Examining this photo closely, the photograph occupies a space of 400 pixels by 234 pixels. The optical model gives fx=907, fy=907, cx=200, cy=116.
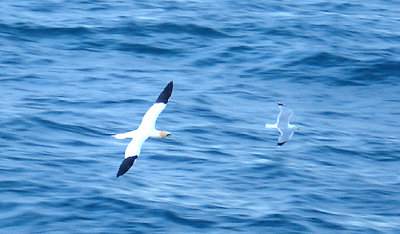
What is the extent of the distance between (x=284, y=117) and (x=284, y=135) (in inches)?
24.0

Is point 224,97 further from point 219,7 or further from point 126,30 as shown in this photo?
point 219,7

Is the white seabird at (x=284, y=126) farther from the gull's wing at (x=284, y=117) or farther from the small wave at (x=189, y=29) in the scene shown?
the small wave at (x=189, y=29)

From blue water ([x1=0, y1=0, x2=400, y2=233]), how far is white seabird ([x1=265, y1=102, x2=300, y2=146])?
0.25 metres

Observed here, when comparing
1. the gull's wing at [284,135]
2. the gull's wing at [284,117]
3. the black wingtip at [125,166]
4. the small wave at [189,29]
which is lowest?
the black wingtip at [125,166]

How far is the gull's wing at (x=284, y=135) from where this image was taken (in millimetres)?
14836

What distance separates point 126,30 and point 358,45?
5273mm

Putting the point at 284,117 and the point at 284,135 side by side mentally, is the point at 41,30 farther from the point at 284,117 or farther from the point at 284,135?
the point at 284,135

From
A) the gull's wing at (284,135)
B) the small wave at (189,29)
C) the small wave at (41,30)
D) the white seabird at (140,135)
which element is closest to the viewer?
the white seabird at (140,135)

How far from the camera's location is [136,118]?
16.1 meters

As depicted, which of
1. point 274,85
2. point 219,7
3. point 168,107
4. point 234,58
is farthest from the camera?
point 219,7

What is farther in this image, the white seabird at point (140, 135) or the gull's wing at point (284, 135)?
the gull's wing at point (284, 135)

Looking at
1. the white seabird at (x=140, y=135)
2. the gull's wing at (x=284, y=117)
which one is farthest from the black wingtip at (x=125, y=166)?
the gull's wing at (x=284, y=117)

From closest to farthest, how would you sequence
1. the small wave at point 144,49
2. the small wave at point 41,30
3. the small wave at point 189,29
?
the small wave at point 144,49, the small wave at point 41,30, the small wave at point 189,29

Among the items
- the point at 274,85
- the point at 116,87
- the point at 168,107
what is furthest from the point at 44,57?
the point at 274,85
